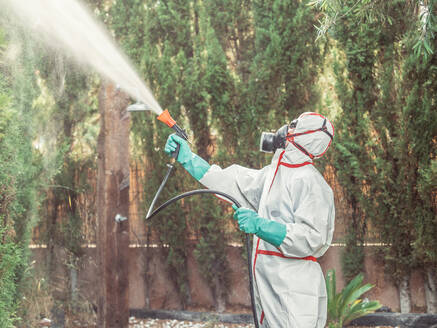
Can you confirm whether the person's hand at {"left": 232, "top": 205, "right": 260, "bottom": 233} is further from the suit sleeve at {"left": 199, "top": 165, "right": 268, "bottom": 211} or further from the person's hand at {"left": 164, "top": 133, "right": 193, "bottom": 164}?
the person's hand at {"left": 164, "top": 133, "right": 193, "bottom": 164}

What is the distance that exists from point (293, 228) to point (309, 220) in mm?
110

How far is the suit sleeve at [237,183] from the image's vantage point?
332 cm

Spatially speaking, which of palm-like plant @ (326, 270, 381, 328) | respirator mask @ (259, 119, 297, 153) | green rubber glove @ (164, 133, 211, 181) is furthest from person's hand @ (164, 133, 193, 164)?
palm-like plant @ (326, 270, 381, 328)

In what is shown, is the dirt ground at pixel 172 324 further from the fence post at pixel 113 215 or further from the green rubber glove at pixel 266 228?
the green rubber glove at pixel 266 228

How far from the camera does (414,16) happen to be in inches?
196

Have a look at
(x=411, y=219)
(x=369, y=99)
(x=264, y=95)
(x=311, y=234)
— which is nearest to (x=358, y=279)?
(x=411, y=219)

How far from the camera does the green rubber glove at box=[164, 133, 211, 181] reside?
328 centimetres

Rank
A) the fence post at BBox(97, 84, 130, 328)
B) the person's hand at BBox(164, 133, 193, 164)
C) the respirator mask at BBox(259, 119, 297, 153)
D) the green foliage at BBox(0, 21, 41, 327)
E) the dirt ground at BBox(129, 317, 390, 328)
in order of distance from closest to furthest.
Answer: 1. the respirator mask at BBox(259, 119, 297, 153)
2. the person's hand at BBox(164, 133, 193, 164)
3. the green foliage at BBox(0, 21, 41, 327)
4. the fence post at BBox(97, 84, 130, 328)
5. the dirt ground at BBox(129, 317, 390, 328)

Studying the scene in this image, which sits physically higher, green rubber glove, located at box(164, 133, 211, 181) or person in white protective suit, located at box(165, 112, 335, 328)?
green rubber glove, located at box(164, 133, 211, 181)

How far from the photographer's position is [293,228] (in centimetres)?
274

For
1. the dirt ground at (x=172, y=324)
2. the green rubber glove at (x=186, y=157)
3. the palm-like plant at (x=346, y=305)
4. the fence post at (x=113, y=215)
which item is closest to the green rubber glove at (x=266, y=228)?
the green rubber glove at (x=186, y=157)

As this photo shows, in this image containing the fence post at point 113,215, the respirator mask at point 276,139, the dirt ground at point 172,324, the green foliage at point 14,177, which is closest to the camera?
the respirator mask at point 276,139

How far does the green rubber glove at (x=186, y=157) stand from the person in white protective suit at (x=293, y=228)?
449mm

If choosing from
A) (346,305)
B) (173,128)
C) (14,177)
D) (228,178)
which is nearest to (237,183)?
(228,178)
